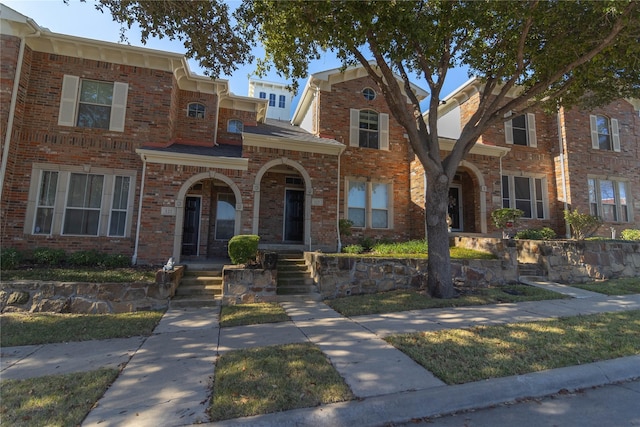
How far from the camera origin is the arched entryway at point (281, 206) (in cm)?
1226

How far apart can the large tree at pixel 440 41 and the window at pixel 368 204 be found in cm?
507

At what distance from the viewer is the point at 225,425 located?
2568 millimetres

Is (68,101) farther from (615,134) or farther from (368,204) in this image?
(615,134)

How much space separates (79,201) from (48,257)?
1999 millimetres

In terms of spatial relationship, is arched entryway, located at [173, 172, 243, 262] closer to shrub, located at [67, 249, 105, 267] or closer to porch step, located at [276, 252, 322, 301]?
shrub, located at [67, 249, 105, 267]

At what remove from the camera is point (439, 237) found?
7.22 metres

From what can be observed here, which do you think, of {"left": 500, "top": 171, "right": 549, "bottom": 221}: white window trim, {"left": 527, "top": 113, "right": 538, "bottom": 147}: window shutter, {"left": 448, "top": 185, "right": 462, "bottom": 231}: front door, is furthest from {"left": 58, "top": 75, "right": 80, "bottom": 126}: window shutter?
{"left": 527, "top": 113, "right": 538, "bottom": 147}: window shutter

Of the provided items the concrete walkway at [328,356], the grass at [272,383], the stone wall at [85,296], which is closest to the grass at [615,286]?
the concrete walkway at [328,356]

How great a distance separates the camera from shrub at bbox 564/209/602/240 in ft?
40.9

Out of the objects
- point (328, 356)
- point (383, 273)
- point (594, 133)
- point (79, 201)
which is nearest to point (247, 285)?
point (383, 273)

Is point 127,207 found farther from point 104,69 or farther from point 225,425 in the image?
point 225,425

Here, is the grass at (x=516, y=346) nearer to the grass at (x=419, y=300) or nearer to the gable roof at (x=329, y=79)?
the grass at (x=419, y=300)

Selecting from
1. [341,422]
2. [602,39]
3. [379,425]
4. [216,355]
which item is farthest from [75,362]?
[602,39]

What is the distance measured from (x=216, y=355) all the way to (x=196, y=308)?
3119mm
